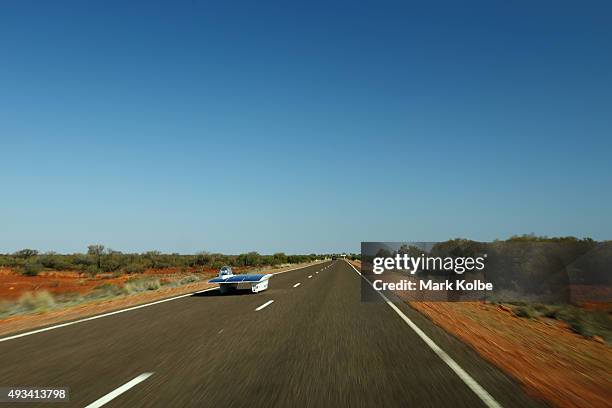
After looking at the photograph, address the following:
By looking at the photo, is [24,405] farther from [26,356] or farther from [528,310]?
[528,310]

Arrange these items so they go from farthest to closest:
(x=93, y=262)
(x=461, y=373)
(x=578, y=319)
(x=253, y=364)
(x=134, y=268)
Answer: (x=93, y=262) < (x=134, y=268) < (x=578, y=319) < (x=253, y=364) < (x=461, y=373)

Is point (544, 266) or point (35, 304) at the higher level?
point (544, 266)

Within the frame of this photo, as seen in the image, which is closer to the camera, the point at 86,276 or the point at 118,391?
the point at 118,391

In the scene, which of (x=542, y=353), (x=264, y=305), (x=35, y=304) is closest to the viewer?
(x=542, y=353)

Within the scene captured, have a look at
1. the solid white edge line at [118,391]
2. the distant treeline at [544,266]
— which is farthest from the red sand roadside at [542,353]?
the distant treeline at [544,266]

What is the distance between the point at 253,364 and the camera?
19.8 ft

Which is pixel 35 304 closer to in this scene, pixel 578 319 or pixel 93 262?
→ pixel 578 319

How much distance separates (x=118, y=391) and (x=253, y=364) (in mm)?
1845

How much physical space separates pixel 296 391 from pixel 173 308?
904 centimetres

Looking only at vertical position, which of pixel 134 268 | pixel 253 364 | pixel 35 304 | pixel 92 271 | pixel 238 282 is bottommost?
pixel 35 304

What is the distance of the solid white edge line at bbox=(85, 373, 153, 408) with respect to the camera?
14.4ft

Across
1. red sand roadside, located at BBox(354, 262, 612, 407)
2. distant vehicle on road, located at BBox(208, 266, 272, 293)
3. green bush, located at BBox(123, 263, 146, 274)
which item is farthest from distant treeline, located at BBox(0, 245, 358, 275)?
red sand roadside, located at BBox(354, 262, 612, 407)

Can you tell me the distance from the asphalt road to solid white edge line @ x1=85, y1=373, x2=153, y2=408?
31mm

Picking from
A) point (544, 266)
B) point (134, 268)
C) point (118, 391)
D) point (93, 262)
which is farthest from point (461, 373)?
point (93, 262)
